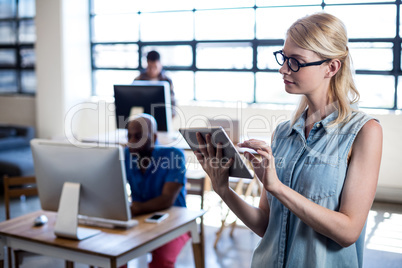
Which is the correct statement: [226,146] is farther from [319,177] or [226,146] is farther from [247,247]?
[247,247]

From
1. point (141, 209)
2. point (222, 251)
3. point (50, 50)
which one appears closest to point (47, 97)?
point (50, 50)

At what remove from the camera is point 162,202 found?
2891 millimetres

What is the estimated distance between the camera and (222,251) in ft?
13.8

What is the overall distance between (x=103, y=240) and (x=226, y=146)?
1.14 meters

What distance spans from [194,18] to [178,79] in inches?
37.1

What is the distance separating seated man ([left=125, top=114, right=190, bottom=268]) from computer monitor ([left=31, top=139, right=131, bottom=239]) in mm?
491

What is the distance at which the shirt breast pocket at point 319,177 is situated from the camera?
1433mm

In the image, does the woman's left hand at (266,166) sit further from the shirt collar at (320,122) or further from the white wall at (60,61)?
the white wall at (60,61)

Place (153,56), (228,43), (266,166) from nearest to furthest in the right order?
(266,166), (153,56), (228,43)

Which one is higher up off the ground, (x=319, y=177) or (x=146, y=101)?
(x=146, y=101)

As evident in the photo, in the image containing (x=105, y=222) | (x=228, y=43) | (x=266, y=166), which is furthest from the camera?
(x=228, y=43)

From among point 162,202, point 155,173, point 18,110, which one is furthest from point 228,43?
point 162,202

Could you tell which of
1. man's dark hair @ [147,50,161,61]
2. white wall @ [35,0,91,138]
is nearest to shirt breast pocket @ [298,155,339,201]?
man's dark hair @ [147,50,161,61]

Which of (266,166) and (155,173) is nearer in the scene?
(266,166)
